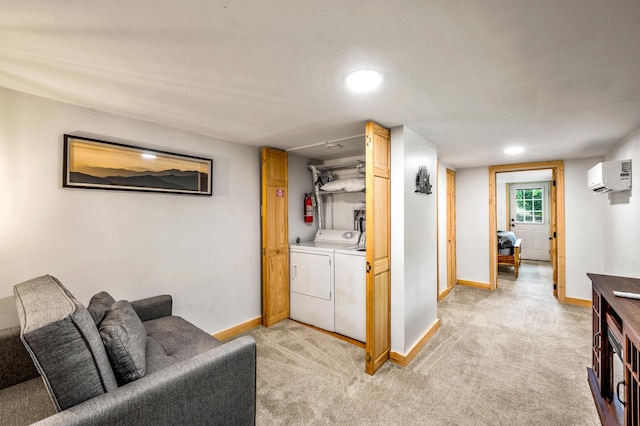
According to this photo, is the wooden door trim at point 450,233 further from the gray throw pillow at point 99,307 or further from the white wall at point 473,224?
the gray throw pillow at point 99,307

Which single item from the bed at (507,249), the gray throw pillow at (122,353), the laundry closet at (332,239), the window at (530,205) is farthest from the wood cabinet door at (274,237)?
the window at (530,205)

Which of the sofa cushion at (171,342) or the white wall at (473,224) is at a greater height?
the white wall at (473,224)

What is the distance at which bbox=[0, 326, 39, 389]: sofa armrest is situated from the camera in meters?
1.54

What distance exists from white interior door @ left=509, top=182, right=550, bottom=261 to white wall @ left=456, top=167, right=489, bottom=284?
3.62 m

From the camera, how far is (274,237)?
11.3ft

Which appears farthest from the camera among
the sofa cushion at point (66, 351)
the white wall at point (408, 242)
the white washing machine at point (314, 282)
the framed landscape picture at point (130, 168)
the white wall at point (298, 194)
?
the white wall at point (298, 194)

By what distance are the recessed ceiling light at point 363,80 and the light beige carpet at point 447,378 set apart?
2232 mm

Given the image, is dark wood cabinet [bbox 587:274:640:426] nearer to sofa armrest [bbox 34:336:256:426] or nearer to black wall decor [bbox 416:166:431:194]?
black wall decor [bbox 416:166:431:194]

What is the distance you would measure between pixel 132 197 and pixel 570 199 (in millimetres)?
5749

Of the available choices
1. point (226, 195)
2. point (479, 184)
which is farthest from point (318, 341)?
point (479, 184)

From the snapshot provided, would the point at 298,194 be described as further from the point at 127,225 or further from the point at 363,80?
the point at 363,80

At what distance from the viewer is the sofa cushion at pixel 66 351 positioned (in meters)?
1.00

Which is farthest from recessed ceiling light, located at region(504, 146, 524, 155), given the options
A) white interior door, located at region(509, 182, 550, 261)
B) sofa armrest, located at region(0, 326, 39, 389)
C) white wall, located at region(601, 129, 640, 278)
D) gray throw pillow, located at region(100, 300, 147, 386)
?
white interior door, located at region(509, 182, 550, 261)

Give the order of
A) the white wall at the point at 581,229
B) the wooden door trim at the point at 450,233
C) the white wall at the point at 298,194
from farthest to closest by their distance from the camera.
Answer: the wooden door trim at the point at 450,233
the white wall at the point at 581,229
the white wall at the point at 298,194
